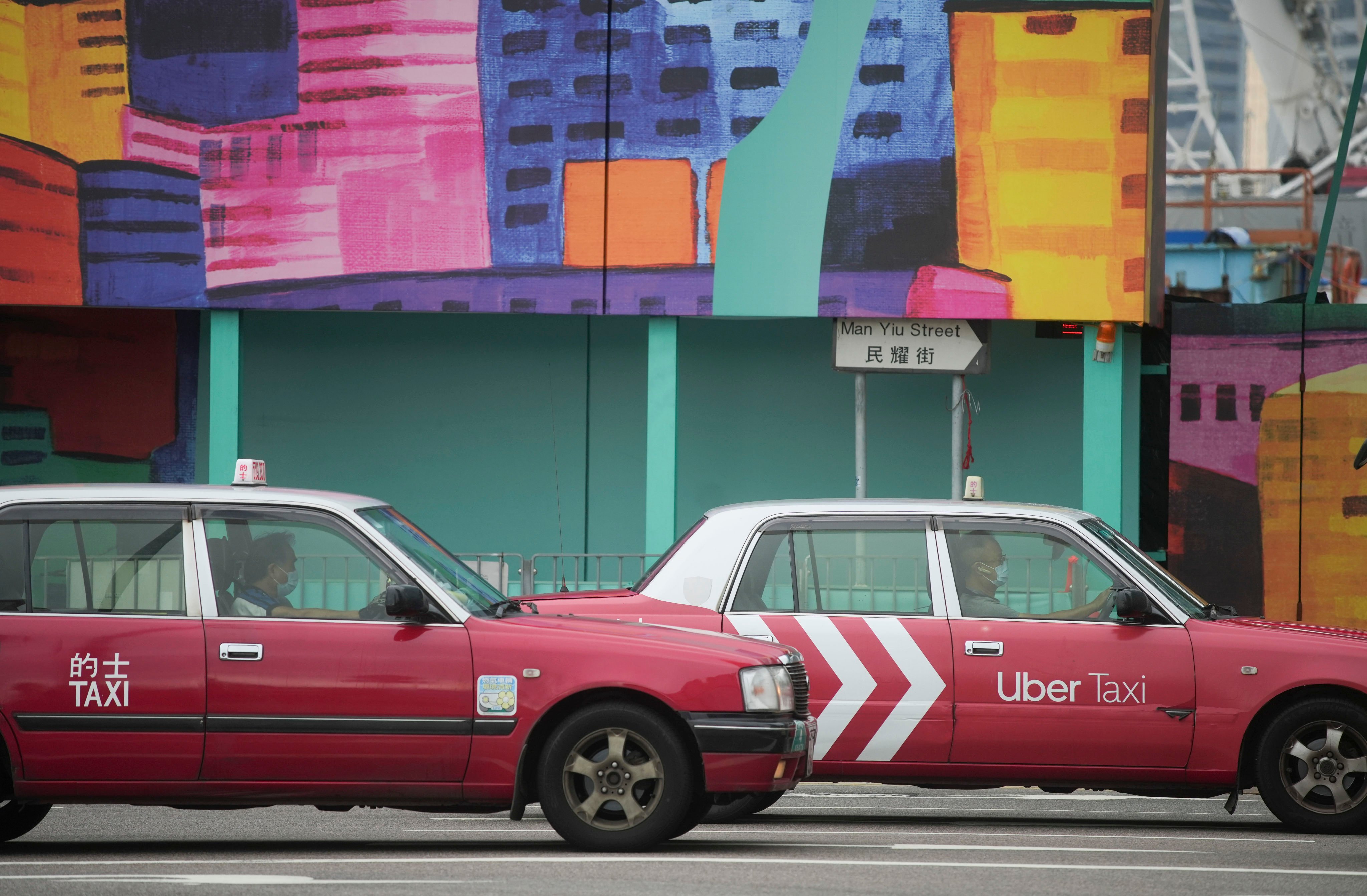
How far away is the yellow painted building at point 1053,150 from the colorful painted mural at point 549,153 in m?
0.02

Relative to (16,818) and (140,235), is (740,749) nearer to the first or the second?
(16,818)

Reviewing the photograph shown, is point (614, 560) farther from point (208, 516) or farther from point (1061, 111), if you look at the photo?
point (208, 516)

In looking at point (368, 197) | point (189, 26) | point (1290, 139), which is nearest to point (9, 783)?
point (368, 197)

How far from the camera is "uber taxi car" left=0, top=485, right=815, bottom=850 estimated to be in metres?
7.45

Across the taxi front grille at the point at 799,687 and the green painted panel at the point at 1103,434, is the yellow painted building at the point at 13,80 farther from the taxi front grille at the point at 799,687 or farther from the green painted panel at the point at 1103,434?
the taxi front grille at the point at 799,687

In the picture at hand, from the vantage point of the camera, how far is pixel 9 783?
7.47 metres

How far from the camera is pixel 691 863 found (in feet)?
24.0

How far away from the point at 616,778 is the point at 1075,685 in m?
2.56

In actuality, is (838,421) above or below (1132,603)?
above

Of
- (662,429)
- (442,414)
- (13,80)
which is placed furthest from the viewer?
(442,414)

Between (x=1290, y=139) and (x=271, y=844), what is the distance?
6650 cm

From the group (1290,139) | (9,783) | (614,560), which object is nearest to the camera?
(9,783)

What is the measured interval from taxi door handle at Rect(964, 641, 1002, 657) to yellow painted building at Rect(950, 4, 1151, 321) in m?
7.01

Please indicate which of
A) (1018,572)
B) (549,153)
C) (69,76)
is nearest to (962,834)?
(1018,572)
